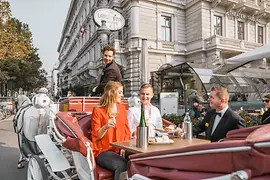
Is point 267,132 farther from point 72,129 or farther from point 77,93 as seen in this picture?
point 77,93

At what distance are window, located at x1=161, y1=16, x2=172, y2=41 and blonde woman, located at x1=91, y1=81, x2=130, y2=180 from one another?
21.6 metres

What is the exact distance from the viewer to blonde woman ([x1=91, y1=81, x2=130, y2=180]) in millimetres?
2637

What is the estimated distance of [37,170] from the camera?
359cm

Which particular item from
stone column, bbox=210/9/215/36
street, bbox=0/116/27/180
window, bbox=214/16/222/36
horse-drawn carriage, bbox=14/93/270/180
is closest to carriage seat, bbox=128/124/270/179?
horse-drawn carriage, bbox=14/93/270/180

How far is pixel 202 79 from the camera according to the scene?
37.2ft

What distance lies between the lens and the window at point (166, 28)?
77.5 feet

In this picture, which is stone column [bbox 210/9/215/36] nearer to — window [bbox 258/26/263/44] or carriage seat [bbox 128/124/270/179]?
window [bbox 258/26/263/44]

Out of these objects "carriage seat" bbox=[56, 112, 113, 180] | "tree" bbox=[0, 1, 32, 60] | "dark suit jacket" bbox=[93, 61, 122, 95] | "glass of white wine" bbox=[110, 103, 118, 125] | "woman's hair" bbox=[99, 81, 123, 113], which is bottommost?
"carriage seat" bbox=[56, 112, 113, 180]

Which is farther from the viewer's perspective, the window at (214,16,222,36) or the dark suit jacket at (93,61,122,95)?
the window at (214,16,222,36)

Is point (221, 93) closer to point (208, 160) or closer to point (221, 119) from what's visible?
point (221, 119)

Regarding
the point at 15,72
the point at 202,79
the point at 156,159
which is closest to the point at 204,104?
the point at 202,79

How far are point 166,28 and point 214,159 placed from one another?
2378 cm

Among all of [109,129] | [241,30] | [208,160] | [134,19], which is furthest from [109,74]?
[241,30]

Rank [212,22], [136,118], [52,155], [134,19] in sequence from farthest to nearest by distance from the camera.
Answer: [212,22] → [134,19] → [136,118] → [52,155]
